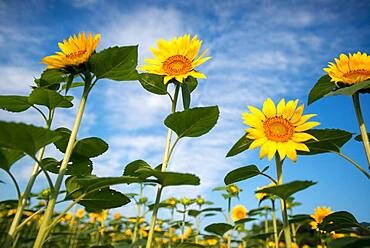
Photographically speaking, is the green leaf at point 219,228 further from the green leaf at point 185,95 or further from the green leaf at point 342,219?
the green leaf at point 185,95

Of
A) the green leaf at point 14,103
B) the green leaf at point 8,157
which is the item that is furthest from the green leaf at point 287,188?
the green leaf at point 14,103

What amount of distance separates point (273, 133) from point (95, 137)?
96cm

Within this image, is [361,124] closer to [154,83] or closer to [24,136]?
[154,83]

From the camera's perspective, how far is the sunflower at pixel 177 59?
5.57 feet

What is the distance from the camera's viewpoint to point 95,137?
4.81ft

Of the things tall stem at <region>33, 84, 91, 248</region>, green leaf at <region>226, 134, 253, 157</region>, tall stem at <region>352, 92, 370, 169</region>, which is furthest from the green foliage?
tall stem at <region>33, 84, 91, 248</region>

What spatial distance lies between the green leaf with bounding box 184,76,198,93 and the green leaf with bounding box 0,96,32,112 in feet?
2.99

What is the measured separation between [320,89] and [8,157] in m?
1.84

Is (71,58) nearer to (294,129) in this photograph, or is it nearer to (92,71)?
(92,71)

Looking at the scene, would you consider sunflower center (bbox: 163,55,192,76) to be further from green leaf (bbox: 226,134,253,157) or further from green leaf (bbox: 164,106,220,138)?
green leaf (bbox: 226,134,253,157)

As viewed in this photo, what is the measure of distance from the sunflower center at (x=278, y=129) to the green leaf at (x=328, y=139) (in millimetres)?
111

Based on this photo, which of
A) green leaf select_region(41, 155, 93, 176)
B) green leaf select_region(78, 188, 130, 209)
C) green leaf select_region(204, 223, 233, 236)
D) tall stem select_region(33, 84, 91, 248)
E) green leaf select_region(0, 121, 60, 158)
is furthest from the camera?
green leaf select_region(204, 223, 233, 236)

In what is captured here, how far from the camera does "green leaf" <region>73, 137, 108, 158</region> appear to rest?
58.3 inches

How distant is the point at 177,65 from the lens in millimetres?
1750
